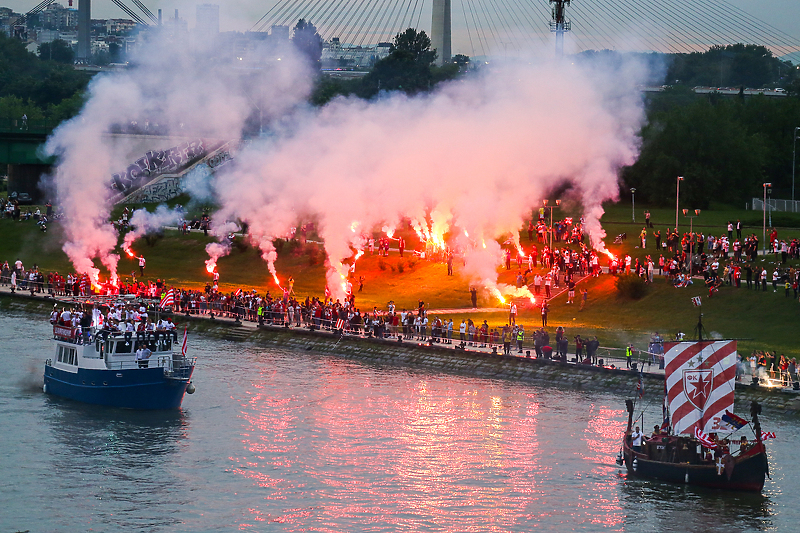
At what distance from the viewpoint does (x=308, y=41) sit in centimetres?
10625

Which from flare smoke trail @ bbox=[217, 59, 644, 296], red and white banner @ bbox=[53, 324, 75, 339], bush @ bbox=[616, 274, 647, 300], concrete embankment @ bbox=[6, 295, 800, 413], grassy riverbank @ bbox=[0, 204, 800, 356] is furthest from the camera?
flare smoke trail @ bbox=[217, 59, 644, 296]

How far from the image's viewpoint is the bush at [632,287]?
6638 centimetres

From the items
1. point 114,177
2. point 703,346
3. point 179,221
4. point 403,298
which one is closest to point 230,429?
point 703,346

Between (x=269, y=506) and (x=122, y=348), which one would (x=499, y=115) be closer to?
(x=122, y=348)

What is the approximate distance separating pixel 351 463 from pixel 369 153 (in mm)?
38985

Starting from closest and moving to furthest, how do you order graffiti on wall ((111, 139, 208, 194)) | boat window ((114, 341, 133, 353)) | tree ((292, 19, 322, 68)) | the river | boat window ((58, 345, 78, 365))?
the river < boat window ((114, 341, 133, 353)) < boat window ((58, 345, 78, 365)) < tree ((292, 19, 322, 68)) < graffiti on wall ((111, 139, 208, 194))

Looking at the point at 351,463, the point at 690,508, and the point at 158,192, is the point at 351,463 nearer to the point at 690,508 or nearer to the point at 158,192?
the point at 690,508

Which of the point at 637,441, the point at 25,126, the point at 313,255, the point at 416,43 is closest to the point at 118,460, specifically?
the point at 637,441

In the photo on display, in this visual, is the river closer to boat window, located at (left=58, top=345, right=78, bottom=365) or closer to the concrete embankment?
the concrete embankment

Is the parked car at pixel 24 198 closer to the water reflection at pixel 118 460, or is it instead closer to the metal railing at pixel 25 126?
the metal railing at pixel 25 126

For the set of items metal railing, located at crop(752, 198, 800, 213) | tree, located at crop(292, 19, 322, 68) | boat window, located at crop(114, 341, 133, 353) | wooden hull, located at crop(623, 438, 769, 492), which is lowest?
wooden hull, located at crop(623, 438, 769, 492)

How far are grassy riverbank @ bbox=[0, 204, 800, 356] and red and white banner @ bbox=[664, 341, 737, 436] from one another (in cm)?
813

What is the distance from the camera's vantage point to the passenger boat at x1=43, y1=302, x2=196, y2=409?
52.2 m

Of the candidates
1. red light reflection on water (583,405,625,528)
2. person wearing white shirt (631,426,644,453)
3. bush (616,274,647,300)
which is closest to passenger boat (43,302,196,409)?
red light reflection on water (583,405,625,528)
